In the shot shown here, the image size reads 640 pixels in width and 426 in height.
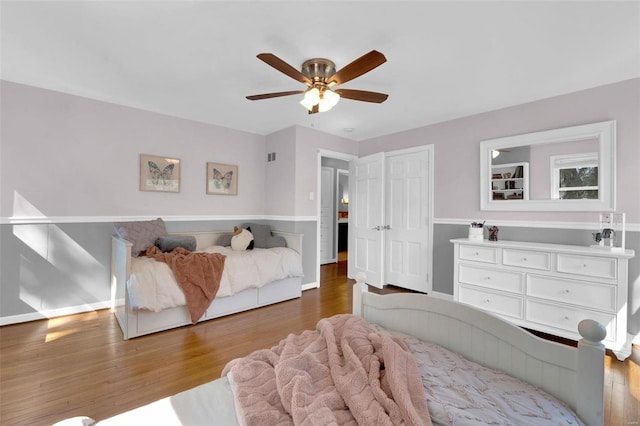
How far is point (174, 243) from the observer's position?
128 inches

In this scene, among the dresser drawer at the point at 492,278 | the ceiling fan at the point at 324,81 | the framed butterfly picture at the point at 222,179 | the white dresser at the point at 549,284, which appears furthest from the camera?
the framed butterfly picture at the point at 222,179

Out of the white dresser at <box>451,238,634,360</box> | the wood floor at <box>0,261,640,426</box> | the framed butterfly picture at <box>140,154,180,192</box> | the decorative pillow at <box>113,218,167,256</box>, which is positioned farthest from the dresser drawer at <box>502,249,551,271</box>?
the framed butterfly picture at <box>140,154,180,192</box>

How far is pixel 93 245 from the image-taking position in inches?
125

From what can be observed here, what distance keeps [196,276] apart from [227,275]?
1.10 ft

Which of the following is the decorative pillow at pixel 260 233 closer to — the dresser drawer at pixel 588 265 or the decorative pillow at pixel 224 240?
the decorative pillow at pixel 224 240

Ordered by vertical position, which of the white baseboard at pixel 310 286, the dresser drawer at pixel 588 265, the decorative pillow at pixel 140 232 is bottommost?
the white baseboard at pixel 310 286

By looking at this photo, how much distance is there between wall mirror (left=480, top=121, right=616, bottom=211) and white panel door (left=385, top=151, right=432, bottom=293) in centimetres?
78

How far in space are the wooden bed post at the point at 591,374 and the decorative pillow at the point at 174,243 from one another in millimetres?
3423

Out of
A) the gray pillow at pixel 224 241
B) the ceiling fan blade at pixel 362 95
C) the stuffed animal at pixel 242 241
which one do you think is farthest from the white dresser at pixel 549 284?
the gray pillow at pixel 224 241

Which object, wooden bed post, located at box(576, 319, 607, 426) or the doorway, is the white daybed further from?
the doorway

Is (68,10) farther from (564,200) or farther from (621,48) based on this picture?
(564,200)

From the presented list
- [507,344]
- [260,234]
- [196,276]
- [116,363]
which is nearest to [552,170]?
[507,344]

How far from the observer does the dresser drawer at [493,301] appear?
2707mm

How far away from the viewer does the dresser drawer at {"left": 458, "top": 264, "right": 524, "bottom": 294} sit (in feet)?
8.88
